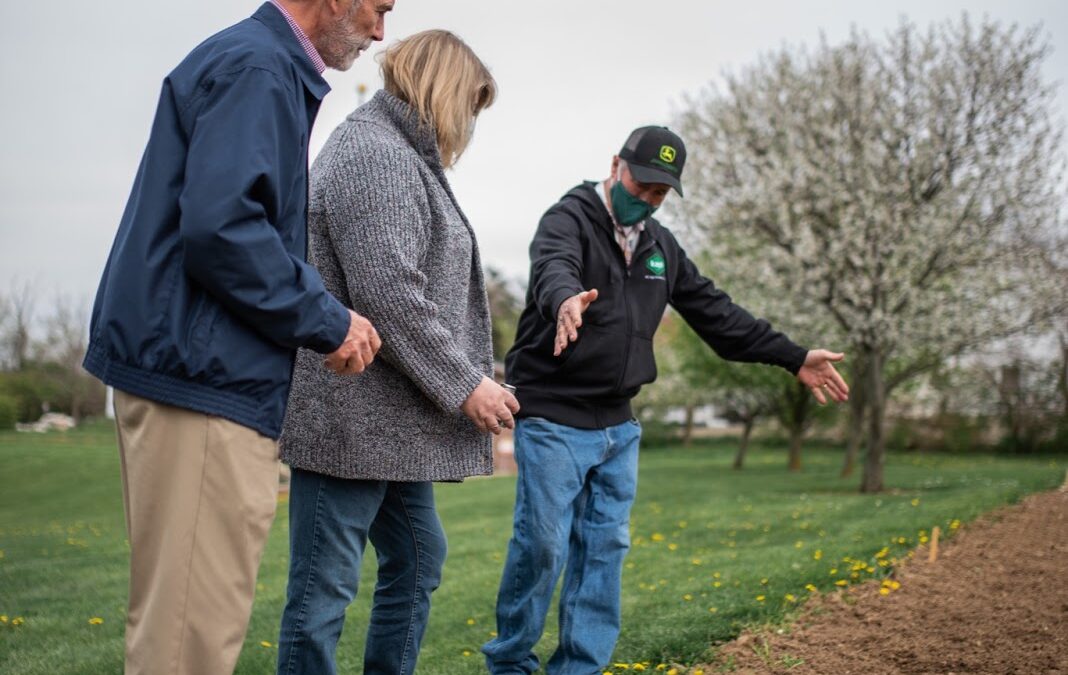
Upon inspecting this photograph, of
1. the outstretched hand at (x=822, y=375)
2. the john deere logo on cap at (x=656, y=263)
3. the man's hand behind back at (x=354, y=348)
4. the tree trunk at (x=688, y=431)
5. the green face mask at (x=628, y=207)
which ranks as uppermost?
the green face mask at (x=628, y=207)

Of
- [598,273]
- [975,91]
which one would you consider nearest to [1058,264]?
[975,91]

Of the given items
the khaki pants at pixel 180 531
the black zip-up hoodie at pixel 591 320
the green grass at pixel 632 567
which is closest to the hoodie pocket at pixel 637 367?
the black zip-up hoodie at pixel 591 320

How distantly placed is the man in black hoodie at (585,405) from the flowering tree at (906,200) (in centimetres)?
1351

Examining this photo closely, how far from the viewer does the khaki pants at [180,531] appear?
2133 millimetres

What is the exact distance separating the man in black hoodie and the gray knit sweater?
29.9 inches

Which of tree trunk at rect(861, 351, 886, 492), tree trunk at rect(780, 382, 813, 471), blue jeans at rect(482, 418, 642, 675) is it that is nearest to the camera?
blue jeans at rect(482, 418, 642, 675)

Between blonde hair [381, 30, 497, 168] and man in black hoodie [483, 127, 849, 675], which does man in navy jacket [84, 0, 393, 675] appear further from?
man in black hoodie [483, 127, 849, 675]

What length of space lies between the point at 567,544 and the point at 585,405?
56 cm

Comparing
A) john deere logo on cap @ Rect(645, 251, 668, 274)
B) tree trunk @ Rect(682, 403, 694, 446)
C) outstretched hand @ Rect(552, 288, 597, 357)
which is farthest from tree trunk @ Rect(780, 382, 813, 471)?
outstretched hand @ Rect(552, 288, 597, 357)

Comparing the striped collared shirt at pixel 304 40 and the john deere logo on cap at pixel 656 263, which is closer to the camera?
the striped collared shirt at pixel 304 40

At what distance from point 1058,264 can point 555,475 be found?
1782 centimetres

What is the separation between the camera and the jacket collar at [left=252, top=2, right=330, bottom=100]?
235cm

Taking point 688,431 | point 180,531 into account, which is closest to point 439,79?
point 180,531

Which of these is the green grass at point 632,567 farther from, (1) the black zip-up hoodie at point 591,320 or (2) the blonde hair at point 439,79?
(2) the blonde hair at point 439,79
